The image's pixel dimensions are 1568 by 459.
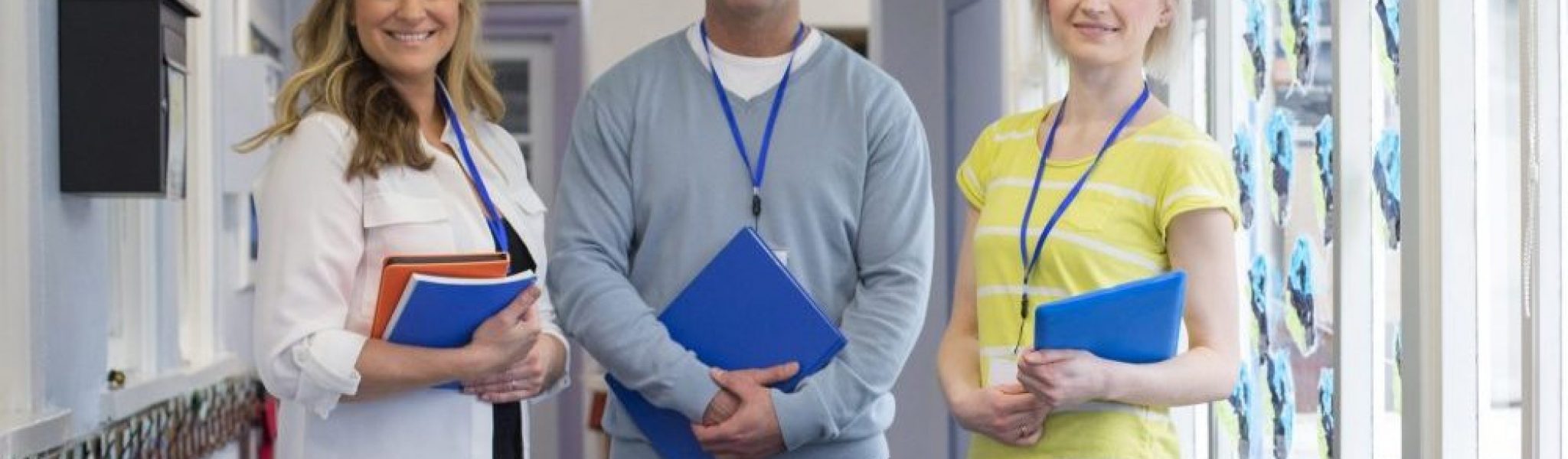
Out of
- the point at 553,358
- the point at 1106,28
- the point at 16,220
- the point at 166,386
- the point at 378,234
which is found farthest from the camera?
the point at 166,386

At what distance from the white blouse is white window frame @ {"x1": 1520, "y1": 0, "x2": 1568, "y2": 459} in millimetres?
1109

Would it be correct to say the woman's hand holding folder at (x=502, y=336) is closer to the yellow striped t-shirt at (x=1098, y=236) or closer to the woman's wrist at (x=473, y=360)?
the woman's wrist at (x=473, y=360)

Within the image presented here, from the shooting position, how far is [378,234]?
2.16 metres

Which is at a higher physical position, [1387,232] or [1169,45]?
[1169,45]

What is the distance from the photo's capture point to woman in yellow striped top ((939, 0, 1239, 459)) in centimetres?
199

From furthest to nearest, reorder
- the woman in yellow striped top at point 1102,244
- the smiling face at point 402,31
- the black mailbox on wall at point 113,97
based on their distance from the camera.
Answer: the black mailbox on wall at point 113,97
the smiling face at point 402,31
the woman in yellow striped top at point 1102,244

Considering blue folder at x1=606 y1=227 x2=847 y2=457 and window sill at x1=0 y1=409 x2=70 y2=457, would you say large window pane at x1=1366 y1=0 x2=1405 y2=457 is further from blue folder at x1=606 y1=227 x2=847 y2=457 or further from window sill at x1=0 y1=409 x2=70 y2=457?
window sill at x1=0 y1=409 x2=70 y2=457

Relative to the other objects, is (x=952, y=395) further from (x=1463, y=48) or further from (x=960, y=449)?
(x=960, y=449)

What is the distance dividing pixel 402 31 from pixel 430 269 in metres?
0.30

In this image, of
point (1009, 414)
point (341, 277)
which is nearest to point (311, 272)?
point (341, 277)

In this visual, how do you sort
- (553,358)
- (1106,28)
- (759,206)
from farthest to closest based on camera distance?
(759,206), (553,358), (1106,28)

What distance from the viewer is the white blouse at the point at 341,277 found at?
2.11 m

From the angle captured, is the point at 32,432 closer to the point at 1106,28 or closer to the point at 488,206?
the point at 488,206

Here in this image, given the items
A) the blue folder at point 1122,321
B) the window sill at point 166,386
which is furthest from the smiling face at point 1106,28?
the window sill at point 166,386
